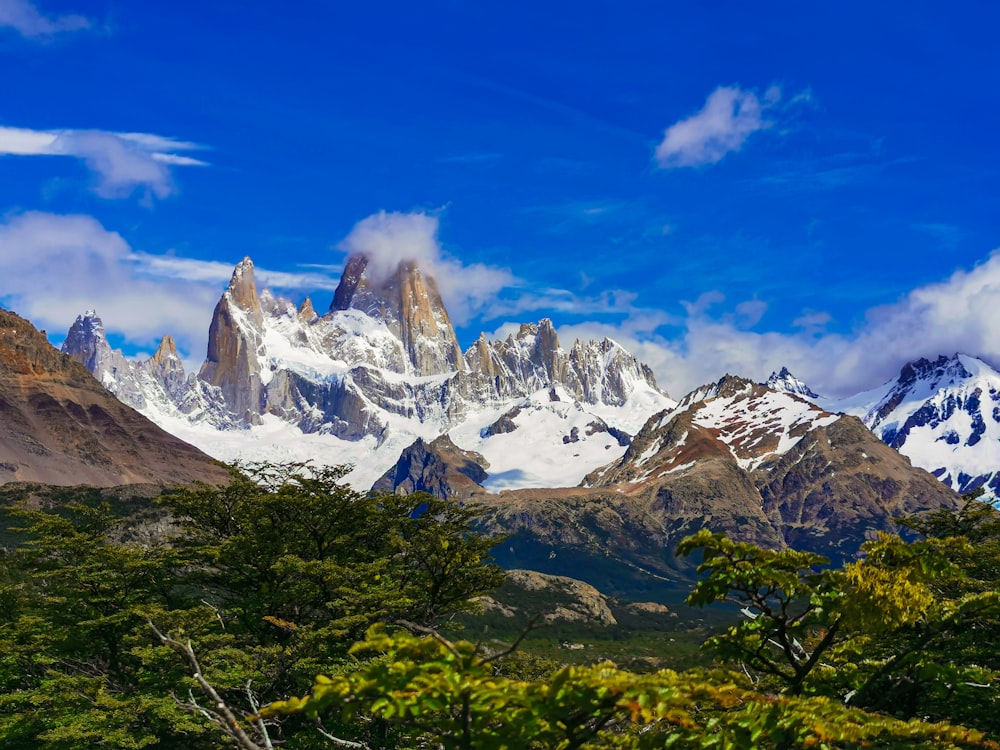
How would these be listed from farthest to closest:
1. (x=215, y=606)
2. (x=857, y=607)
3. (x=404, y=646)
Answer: (x=215, y=606) < (x=857, y=607) < (x=404, y=646)

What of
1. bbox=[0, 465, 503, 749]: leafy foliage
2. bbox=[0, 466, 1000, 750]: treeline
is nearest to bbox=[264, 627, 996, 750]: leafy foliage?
bbox=[0, 466, 1000, 750]: treeline

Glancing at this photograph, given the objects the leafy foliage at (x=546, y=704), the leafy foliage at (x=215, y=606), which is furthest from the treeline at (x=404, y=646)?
the leafy foliage at (x=215, y=606)

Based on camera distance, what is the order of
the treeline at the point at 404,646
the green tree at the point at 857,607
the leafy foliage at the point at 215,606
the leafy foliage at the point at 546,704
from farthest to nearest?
the leafy foliage at the point at 215,606 → the green tree at the point at 857,607 → the treeline at the point at 404,646 → the leafy foliage at the point at 546,704

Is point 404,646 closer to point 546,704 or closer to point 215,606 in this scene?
point 546,704

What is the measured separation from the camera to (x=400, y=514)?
46094mm

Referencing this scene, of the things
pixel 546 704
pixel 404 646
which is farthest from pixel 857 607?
pixel 404 646

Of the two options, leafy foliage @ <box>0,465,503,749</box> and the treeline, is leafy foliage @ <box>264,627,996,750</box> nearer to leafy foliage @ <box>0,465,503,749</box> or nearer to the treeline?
the treeline

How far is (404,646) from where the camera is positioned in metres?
8.35

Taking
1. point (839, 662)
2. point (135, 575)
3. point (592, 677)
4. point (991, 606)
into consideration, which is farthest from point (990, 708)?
point (135, 575)

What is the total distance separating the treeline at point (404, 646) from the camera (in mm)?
8445

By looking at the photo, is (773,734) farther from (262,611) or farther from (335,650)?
(262,611)

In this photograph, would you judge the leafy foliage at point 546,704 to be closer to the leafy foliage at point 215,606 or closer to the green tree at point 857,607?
the green tree at point 857,607

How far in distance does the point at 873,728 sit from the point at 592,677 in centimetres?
323

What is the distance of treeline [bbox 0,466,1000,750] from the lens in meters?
8.45
